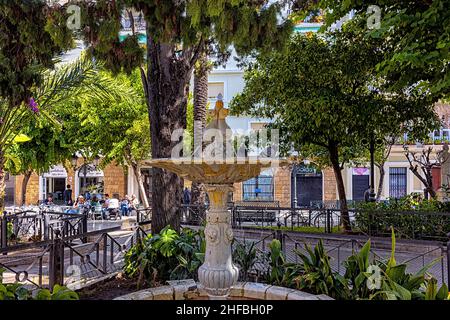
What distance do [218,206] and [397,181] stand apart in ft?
83.5

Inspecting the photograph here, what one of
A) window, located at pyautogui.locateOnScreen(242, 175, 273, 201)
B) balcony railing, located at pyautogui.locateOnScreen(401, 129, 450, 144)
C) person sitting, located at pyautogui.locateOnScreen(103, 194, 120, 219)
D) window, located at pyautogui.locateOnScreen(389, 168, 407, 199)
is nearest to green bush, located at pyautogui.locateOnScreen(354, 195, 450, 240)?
person sitting, located at pyautogui.locateOnScreen(103, 194, 120, 219)

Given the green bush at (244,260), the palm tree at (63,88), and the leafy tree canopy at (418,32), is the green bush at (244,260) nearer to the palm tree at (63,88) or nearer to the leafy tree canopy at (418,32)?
the leafy tree canopy at (418,32)

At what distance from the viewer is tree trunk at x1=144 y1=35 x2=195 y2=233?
292 inches

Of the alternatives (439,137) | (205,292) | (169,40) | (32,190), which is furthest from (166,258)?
(32,190)

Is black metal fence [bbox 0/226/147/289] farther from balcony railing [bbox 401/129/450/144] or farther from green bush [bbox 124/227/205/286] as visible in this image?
balcony railing [bbox 401/129/450/144]

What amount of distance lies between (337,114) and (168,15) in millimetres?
6413

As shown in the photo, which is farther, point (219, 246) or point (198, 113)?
point (198, 113)

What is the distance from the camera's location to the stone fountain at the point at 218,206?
15.0 feet

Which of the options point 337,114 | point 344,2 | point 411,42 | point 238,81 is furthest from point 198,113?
point 238,81

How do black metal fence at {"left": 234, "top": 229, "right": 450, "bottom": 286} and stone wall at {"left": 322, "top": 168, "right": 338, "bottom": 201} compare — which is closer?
black metal fence at {"left": 234, "top": 229, "right": 450, "bottom": 286}

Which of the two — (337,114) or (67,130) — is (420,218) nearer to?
(337,114)

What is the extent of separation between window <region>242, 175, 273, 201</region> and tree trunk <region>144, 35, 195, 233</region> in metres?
19.8
